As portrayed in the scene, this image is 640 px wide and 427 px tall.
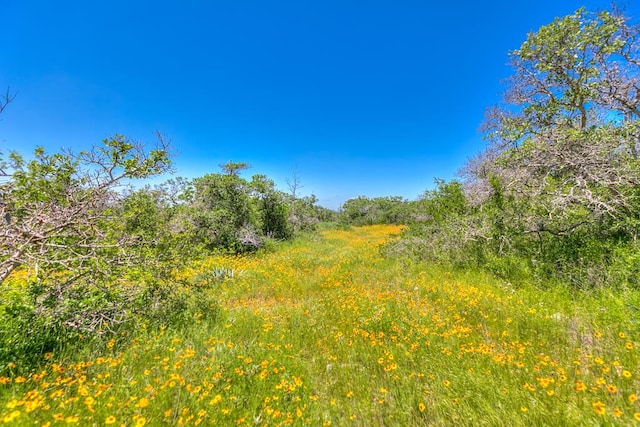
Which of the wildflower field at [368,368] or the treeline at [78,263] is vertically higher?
the treeline at [78,263]

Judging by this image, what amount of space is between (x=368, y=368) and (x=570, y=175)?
698 cm

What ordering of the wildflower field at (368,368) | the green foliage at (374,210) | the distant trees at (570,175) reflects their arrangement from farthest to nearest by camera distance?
the green foliage at (374,210) → the distant trees at (570,175) → the wildflower field at (368,368)

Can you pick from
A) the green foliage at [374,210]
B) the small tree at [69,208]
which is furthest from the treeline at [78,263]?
the green foliage at [374,210]

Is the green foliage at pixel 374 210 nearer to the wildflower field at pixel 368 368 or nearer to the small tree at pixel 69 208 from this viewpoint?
the wildflower field at pixel 368 368

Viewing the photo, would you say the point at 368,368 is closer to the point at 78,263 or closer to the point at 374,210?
the point at 78,263

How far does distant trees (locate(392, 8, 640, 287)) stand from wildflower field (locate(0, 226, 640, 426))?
1.24 m

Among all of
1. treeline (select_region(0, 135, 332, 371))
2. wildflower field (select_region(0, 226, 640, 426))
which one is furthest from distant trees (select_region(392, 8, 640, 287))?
treeline (select_region(0, 135, 332, 371))

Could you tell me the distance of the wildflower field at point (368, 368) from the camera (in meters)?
2.17

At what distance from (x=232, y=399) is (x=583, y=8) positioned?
1081 centimetres

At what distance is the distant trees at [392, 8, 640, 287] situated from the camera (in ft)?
16.3

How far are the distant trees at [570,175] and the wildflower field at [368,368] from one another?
124cm

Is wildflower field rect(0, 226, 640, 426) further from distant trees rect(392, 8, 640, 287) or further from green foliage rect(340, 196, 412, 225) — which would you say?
green foliage rect(340, 196, 412, 225)

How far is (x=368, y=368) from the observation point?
3.15 meters

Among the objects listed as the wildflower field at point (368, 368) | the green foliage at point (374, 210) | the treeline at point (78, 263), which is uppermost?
the green foliage at point (374, 210)
